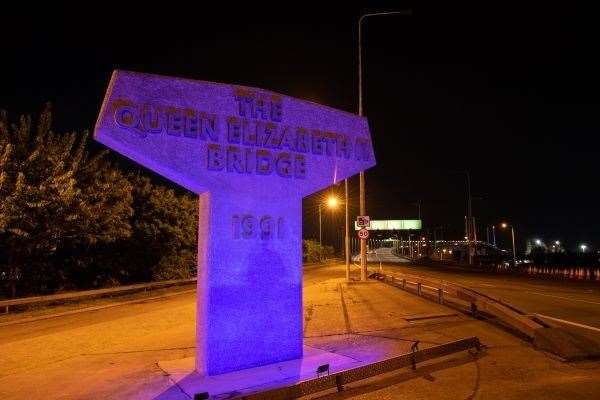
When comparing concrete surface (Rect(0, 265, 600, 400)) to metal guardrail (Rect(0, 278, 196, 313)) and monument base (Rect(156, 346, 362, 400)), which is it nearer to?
monument base (Rect(156, 346, 362, 400))

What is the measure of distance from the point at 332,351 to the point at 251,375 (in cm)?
231

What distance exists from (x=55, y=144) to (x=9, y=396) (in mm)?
13589

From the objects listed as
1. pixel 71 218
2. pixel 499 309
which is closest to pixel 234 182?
pixel 499 309

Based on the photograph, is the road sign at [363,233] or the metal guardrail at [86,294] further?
the road sign at [363,233]

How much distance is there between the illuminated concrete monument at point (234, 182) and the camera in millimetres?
7668

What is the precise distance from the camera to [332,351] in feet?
31.1

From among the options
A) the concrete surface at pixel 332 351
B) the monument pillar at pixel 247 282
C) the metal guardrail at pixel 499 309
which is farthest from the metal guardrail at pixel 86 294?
the metal guardrail at pixel 499 309

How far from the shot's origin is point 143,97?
7.66 metres

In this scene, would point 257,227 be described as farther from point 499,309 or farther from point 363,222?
point 363,222

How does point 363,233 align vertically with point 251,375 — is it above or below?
above

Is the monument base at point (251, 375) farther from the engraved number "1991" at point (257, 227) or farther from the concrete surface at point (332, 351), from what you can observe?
the engraved number "1991" at point (257, 227)

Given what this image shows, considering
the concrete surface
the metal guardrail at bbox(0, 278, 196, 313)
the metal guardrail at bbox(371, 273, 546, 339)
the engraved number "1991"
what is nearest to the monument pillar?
the engraved number "1991"

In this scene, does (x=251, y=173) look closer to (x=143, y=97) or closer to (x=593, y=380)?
(x=143, y=97)

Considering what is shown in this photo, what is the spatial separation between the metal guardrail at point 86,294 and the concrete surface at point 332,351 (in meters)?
2.56
